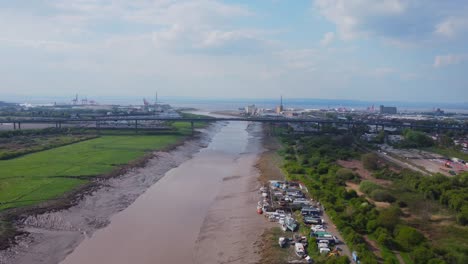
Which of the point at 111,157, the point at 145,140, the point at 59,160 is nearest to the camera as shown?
the point at 59,160

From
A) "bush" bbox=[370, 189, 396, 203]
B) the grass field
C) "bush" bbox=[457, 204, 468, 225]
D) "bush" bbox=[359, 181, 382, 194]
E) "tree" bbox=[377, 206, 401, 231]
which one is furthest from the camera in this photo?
the grass field

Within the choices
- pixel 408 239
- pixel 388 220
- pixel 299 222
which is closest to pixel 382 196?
pixel 388 220

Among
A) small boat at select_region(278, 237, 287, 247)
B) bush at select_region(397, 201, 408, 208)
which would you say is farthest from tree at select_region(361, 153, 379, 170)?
small boat at select_region(278, 237, 287, 247)

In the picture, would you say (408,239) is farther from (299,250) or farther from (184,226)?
(184,226)

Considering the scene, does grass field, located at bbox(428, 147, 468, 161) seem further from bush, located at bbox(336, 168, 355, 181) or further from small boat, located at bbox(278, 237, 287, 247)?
small boat, located at bbox(278, 237, 287, 247)

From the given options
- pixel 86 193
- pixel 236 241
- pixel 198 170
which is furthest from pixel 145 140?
pixel 236 241

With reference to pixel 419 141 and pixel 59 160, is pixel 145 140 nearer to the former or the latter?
pixel 59 160
